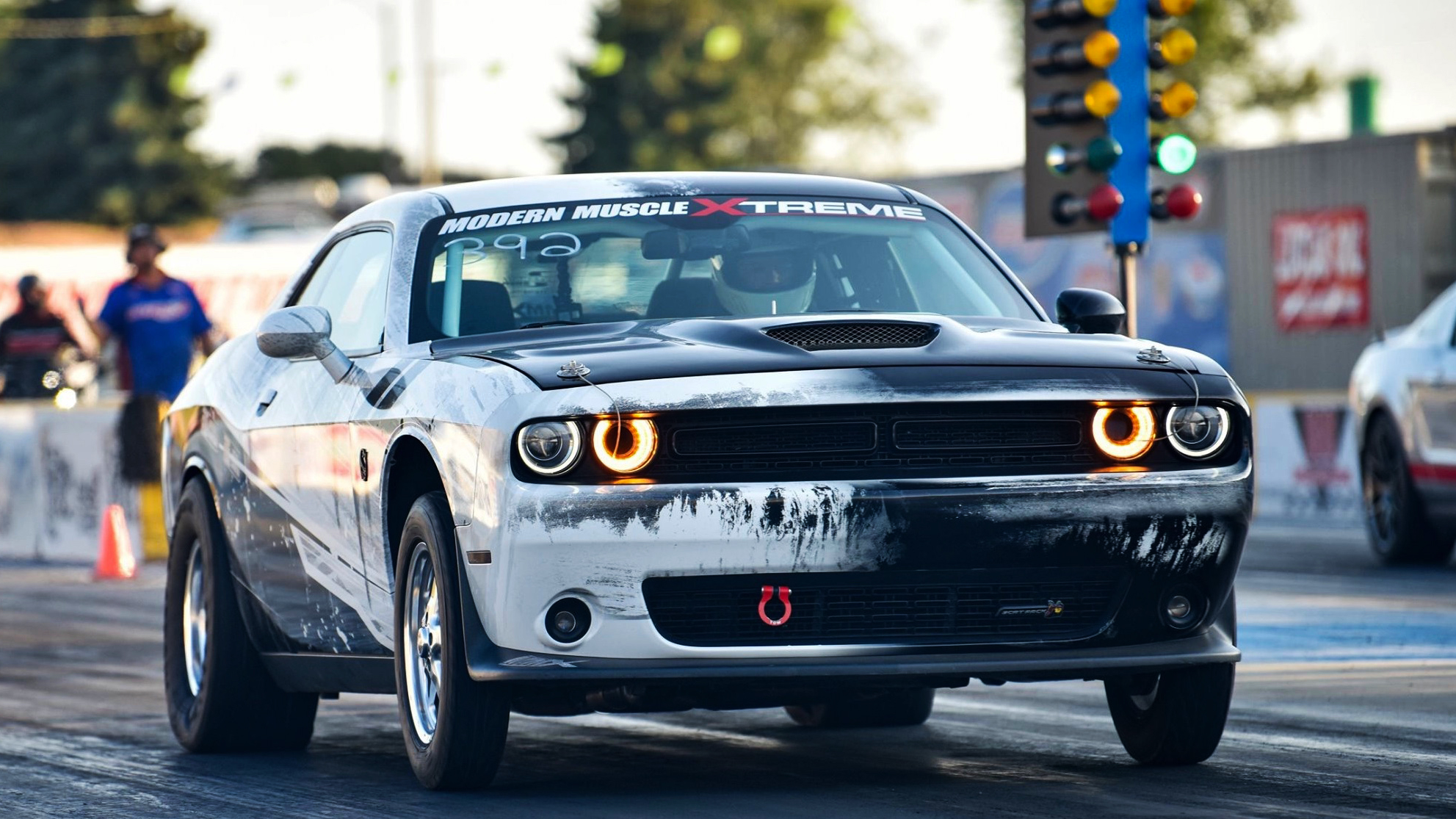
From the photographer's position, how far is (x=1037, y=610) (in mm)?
6074

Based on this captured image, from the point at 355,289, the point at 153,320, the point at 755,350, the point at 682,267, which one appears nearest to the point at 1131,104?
the point at 153,320

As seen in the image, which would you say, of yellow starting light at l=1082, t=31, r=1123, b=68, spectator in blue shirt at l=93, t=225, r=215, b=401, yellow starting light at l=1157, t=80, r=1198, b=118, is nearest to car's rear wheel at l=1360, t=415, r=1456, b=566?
yellow starting light at l=1157, t=80, r=1198, b=118

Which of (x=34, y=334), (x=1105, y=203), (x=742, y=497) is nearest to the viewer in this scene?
(x=742, y=497)

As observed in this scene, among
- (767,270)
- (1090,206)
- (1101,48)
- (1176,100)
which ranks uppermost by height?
(1101,48)

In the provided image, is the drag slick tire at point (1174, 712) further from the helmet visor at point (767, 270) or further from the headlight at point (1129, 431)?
the helmet visor at point (767, 270)

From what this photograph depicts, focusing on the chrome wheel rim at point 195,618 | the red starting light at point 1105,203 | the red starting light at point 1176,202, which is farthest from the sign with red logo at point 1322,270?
the chrome wheel rim at point 195,618

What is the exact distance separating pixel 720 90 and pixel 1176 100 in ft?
204

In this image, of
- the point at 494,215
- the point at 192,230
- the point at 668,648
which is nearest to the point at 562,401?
the point at 668,648

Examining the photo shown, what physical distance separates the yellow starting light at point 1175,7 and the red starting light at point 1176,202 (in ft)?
2.94

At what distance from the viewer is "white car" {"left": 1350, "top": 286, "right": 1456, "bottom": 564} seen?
1452 cm

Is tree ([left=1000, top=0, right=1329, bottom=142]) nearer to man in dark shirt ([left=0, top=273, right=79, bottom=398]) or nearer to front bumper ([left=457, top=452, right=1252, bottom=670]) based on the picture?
man in dark shirt ([left=0, top=273, right=79, bottom=398])

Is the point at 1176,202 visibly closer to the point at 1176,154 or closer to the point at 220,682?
the point at 1176,154

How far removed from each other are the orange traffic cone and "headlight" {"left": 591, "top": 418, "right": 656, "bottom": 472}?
37.9 feet

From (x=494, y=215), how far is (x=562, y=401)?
158cm
